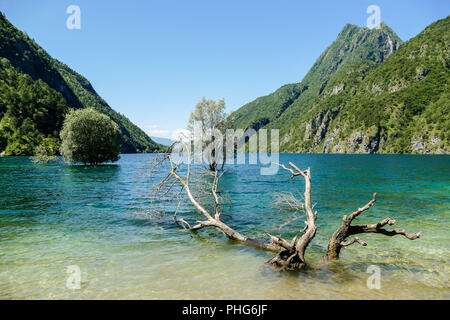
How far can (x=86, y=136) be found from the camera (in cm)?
6378

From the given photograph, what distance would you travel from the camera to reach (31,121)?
456 ft

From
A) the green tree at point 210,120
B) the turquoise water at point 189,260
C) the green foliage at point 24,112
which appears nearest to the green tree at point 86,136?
the green tree at point 210,120

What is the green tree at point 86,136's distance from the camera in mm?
62844

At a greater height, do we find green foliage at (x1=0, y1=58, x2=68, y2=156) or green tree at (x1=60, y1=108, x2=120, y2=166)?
green foliage at (x1=0, y1=58, x2=68, y2=156)

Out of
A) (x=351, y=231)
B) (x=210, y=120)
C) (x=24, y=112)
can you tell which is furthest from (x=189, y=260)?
(x=24, y=112)

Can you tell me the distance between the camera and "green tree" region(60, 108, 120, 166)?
62844 millimetres

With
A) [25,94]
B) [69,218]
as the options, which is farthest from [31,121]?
[69,218]

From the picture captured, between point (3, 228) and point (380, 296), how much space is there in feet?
56.8

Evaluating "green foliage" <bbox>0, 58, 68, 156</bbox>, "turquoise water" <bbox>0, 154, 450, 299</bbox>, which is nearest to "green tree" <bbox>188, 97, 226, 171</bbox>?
"turquoise water" <bbox>0, 154, 450, 299</bbox>

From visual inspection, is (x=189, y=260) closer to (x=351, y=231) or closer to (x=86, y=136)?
(x=351, y=231)

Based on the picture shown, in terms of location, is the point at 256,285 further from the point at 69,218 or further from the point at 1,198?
the point at 1,198

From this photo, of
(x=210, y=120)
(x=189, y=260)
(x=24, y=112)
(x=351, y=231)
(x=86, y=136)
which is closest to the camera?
(x=351, y=231)

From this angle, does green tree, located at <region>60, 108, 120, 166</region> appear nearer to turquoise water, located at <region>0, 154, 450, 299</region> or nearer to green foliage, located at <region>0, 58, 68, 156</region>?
turquoise water, located at <region>0, 154, 450, 299</region>

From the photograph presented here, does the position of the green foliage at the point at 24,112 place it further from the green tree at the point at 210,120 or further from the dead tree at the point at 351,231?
the dead tree at the point at 351,231
